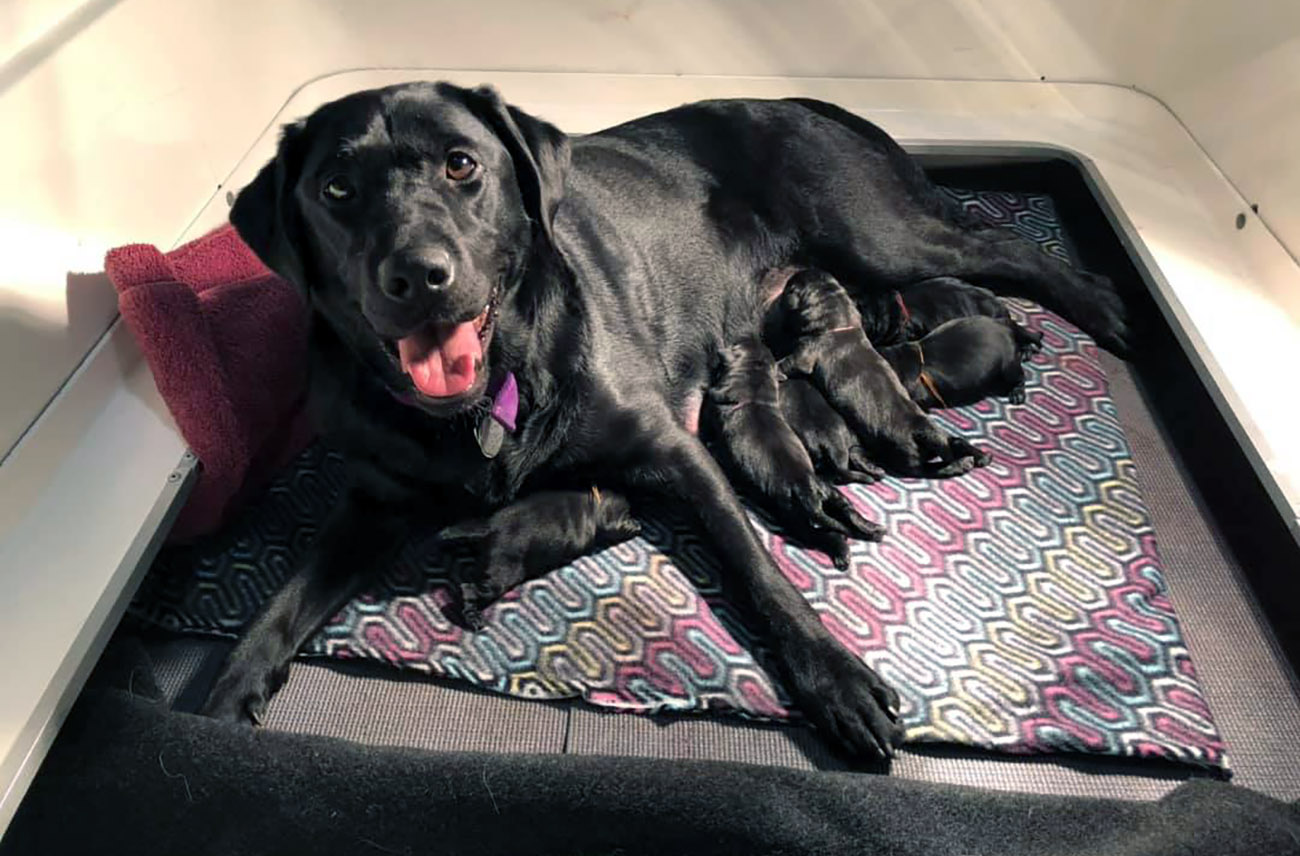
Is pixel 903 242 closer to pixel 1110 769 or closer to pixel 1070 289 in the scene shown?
pixel 1070 289

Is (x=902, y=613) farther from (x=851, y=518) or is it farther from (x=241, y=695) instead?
(x=241, y=695)

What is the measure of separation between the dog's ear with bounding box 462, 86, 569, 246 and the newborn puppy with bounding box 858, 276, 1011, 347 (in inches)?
38.0

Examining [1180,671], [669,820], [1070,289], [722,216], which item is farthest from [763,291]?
[669,820]

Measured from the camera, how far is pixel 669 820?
149 cm

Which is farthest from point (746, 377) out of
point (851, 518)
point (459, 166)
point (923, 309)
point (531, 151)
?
point (459, 166)

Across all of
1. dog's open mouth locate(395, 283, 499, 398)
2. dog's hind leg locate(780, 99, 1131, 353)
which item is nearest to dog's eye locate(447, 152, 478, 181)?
dog's open mouth locate(395, 283, 499, 398)

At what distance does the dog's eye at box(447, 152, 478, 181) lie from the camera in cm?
170

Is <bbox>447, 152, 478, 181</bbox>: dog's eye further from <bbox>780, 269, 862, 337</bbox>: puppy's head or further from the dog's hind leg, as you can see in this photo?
A: the dog's hind leg

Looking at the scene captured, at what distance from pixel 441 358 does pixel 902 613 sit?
→ 0.96 m

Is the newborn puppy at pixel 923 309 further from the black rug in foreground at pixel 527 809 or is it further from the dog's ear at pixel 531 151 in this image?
the black rug in foreground at pixel 527 809

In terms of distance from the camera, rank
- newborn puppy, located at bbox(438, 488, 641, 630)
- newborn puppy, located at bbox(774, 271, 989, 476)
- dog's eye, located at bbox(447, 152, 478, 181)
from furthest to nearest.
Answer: newborn puppy, located at bbox(774, 271, 989, 476) < newborn puppy, located at bbox(438, 488, 641, 630) < dog's eye, located at bbox(447, 152, 478, 181)

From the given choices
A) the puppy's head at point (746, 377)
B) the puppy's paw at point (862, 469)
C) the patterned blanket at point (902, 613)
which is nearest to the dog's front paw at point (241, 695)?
the patterned blanket at point (902, 613)

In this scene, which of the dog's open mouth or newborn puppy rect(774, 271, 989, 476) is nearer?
the dog's open mouth

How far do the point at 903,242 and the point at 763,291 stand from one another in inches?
15.7
